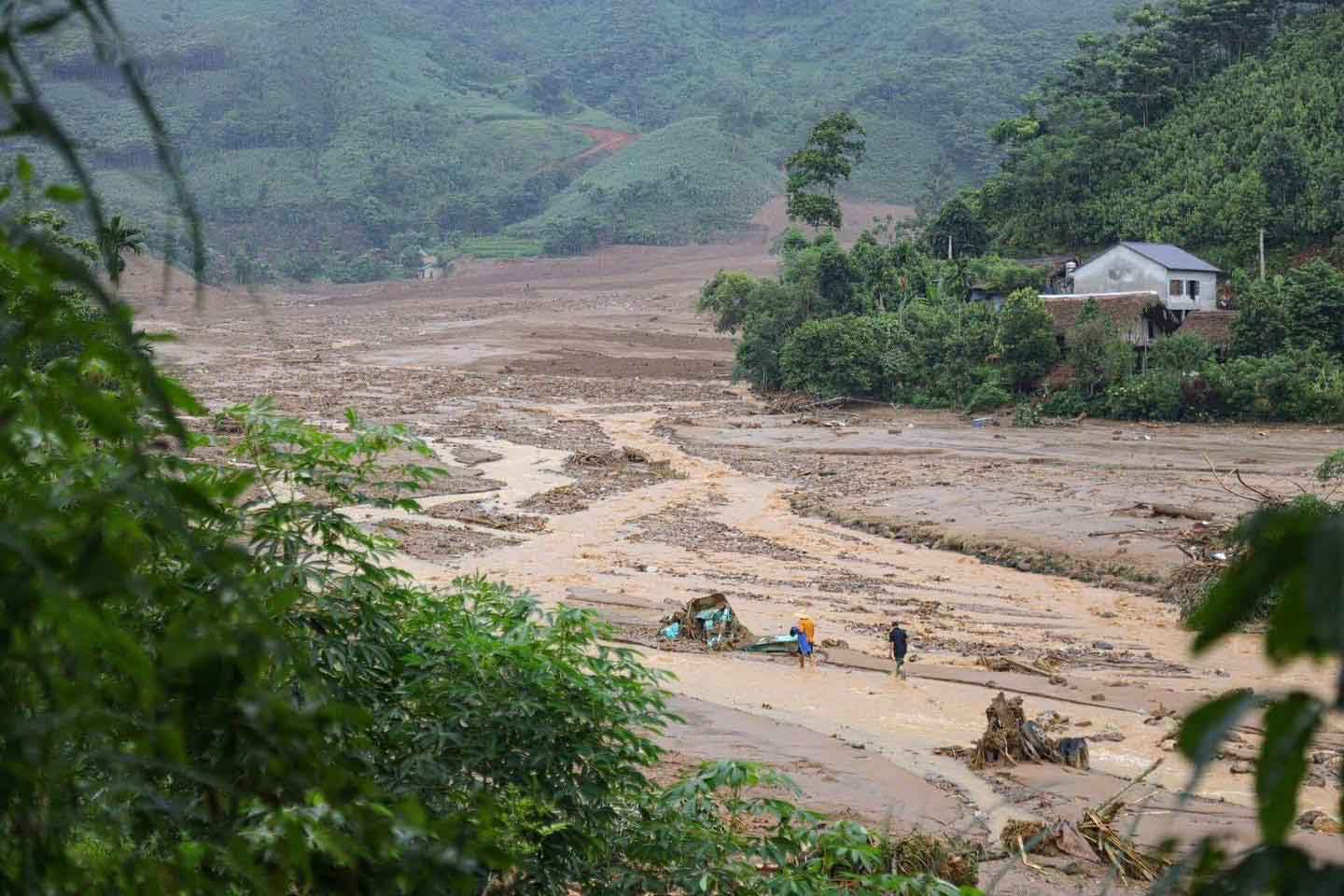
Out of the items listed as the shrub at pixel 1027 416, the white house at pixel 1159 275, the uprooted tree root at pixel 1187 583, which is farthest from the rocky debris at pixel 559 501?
the white house at pixel 1159 275

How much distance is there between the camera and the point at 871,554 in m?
22.6

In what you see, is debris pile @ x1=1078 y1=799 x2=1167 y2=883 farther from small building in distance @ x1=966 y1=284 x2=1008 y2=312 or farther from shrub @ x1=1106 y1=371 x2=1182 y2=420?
small building in distance @ x1=966 y1=284 x2=1008 y2=312

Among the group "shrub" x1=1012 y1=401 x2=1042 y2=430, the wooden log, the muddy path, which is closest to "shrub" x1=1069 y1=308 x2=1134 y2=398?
"shrub" x1=1012 y1=401 x2=1042 y2=430

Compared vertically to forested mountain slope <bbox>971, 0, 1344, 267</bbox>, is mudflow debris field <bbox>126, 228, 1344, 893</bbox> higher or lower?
lower

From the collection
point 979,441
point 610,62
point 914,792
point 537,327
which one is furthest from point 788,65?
point 914,792

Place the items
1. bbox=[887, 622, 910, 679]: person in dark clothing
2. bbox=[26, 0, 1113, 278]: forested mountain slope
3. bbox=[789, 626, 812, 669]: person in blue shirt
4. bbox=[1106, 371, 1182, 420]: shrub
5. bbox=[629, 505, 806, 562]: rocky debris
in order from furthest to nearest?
bbox=[26, 0, 1113, 278]: forested mountain slope < bbox=[1106, 371, 1182, 420]: shrub < bbox=[629, 505, 806, 562]: rocky debris < bbox=[789, 626, 812, 669]: person in blue shirt < bbox=[887, 622, 910, 679]: person in dark clothing

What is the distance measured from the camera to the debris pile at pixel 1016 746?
12.3 meters

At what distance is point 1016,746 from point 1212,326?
30555 millimetres

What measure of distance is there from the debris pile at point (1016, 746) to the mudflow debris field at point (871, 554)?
0.09 m

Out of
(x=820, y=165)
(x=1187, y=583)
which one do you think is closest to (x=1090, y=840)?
(x=1187, y=583)

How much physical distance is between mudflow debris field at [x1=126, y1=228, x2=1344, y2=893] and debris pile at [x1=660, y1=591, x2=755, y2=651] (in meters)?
0.22

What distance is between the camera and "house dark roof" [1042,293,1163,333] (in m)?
39.6

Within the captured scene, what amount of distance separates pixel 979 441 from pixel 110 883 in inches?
1312

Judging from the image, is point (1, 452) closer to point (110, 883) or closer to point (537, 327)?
point (110, 883)
